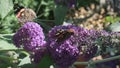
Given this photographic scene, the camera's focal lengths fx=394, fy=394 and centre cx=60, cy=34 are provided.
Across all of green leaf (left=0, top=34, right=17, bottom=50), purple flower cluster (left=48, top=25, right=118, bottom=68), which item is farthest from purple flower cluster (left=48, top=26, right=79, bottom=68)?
green leaf (left=0, top=34, right=17, bottom=50)

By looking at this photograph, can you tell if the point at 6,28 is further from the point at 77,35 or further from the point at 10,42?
the point at 77,35

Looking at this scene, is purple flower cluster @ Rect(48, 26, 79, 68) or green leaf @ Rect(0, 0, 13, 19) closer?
purple flower cluster @ Rect(48, 26, 79, 68)

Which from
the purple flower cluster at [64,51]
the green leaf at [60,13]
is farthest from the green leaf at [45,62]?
the green leaf at [60,13]

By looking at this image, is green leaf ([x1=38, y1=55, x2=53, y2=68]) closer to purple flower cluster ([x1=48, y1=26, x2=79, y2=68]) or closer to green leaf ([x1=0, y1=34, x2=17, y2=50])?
purple flower cluster ([x1=48, y1=26, x2=79, y2=68])

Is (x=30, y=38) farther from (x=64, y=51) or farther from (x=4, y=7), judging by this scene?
(x=4, y=7)

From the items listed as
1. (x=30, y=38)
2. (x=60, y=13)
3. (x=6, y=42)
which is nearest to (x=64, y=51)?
(x=30, y=38)
